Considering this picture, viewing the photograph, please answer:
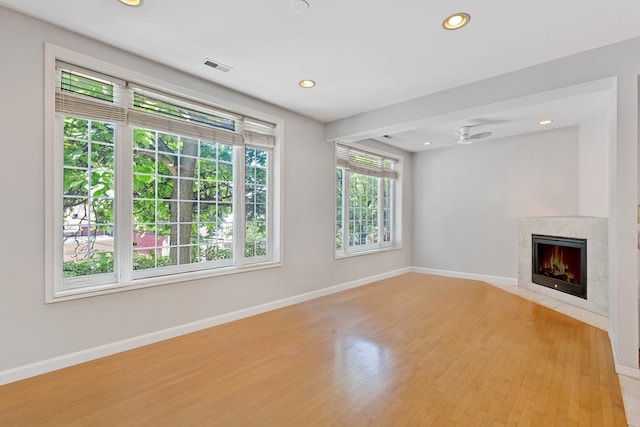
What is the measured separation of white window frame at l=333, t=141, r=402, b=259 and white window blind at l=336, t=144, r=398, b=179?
42mm

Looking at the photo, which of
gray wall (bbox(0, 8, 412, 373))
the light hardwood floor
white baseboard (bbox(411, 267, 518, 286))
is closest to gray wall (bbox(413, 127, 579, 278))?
white baseboard (bbox(411, 267, 518, 286))

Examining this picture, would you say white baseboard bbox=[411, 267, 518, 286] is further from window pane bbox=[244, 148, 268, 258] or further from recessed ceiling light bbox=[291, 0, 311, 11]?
recessed ceiling light bbox=[291, 0, 311, 11]

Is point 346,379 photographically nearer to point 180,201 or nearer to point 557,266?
point 180,201

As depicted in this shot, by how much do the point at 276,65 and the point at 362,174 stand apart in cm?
315

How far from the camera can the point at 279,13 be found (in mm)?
2312

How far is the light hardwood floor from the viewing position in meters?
2.00

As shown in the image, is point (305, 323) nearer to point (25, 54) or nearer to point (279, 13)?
point (279, 13)

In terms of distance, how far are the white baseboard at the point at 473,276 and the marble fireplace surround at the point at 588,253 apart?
1.21ft

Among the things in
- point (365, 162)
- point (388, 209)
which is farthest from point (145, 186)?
point (388, 209)

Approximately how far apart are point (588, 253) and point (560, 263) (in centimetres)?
55

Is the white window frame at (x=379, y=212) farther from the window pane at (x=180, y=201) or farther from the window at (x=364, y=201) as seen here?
the window pane at (x=180, y=201)

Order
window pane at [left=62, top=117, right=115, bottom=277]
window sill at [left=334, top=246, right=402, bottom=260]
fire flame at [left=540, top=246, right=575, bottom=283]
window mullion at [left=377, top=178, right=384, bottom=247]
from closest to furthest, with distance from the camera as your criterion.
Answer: window pane at [left=62, top=117, right=115, bottom=277]
fire flame at [left=540, top=246, right=575, bottom=283]
window sill at [left=334, top=246, right=402, bottom=260]
window mullion at [left=377, top=178, right=384, bottom=247]

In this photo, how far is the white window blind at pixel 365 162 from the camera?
545 centimetres

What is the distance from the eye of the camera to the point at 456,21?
238 centimetres
